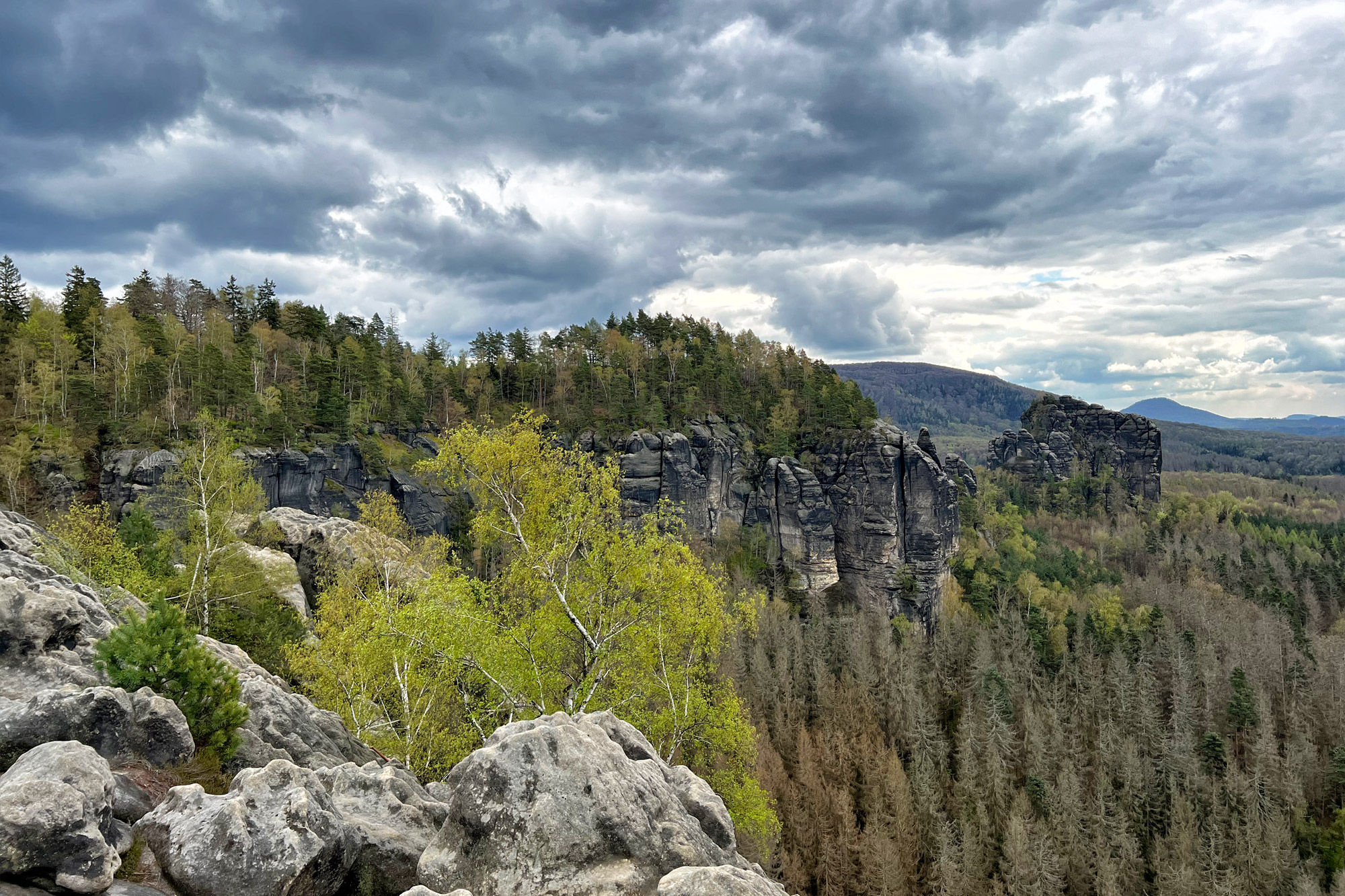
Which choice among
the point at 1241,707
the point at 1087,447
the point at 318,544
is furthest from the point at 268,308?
the point at 1087,447

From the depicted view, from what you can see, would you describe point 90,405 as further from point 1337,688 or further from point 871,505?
point 1337,688

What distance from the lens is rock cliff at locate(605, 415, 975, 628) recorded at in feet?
328

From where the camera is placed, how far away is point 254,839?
910cm

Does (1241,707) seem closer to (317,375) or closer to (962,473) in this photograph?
(962,473)

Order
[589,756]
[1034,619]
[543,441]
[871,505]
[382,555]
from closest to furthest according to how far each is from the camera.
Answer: [589,756] → [543,441] → [382,555] → [1034,619] → [871,505]

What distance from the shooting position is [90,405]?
61.9 metres

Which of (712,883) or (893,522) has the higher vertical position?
(712,883)

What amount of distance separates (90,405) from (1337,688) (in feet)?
435

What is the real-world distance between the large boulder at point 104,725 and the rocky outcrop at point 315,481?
45.8 metres

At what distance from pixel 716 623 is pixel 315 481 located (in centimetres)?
6798

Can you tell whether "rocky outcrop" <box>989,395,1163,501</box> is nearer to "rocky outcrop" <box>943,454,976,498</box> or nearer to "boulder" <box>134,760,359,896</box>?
"rocky outcrop" <box>943,454,976,498</box>

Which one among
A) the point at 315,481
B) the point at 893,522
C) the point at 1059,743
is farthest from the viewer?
the point at 893,522

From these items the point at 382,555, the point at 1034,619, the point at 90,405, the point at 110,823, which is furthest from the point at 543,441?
the point at 1034,619

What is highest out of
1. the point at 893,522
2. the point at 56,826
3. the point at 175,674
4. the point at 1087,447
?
the point at 1087,447
